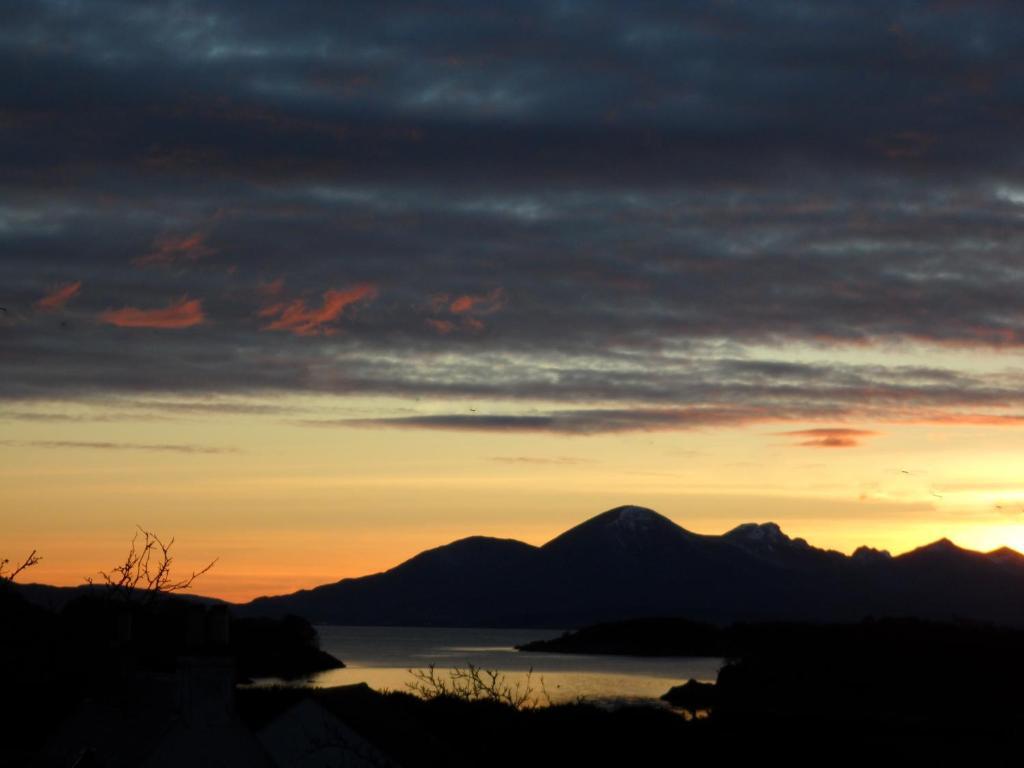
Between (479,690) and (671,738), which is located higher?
(479,690)

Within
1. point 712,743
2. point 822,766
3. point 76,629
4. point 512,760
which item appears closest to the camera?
point 512,760

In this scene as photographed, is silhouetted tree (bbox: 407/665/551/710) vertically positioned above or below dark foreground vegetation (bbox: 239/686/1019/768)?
above

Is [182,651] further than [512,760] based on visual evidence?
No

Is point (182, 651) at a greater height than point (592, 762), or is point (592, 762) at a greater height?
point (182, 651)

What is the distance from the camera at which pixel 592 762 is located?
60750 mm

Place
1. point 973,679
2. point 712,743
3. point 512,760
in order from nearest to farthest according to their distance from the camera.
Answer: point 512,760
point 712,743
point 973,679

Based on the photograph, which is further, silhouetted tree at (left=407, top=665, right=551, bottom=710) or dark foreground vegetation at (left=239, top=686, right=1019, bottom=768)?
dark foreground vegetation at (left=239, top=686, right=1019, bottom=768)

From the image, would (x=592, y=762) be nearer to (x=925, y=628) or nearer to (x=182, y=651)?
(x=182, y=651)

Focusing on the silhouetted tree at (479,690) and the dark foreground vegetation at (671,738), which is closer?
the silhouetted tree at (479,690)

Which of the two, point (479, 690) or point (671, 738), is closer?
point (671, 738)

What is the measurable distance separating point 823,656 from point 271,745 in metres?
124

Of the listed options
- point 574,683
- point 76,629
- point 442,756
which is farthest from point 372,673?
point 442,756

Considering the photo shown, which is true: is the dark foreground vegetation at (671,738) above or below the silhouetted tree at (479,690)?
below

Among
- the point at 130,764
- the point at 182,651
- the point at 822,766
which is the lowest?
the point at 822,766
